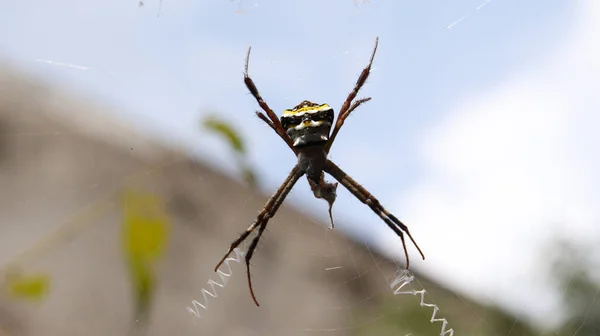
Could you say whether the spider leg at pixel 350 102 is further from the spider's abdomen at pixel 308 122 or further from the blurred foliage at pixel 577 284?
the blurred foliage at pixel 577 284

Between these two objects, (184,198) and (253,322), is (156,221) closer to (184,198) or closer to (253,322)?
(184,198)

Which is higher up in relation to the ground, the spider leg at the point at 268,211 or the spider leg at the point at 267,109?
the spider leg at the point at 267,109

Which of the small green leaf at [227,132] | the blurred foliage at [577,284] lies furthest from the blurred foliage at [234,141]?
the blurred foliage at [577,284]

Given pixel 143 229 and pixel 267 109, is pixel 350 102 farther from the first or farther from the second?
pixel 143 229

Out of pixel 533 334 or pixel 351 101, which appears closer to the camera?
pixel 351 101

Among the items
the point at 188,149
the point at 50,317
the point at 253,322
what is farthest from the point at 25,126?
the point at 188,149

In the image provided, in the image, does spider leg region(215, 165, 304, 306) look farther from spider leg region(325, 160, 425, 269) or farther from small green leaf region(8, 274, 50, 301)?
small green leaf region(8, 274, 50, 301)

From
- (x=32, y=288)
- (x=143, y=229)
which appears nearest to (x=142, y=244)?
(x=143, y=229)
